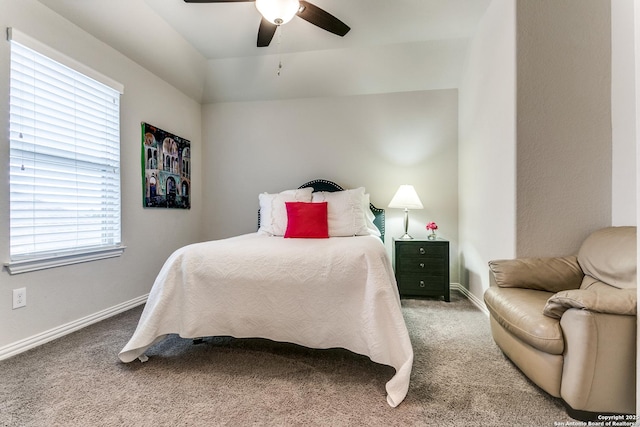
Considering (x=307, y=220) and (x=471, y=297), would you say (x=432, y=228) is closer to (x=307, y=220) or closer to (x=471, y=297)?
(x=471, y=297)

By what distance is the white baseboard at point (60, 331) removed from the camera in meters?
1.79

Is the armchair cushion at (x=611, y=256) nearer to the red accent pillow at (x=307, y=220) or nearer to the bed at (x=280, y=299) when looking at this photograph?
the bed at (x=280, y=299)

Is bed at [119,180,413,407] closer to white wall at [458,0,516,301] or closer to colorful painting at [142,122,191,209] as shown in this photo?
white wall at [458,0,516,301]

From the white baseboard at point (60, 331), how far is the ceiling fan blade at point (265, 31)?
2729 mm

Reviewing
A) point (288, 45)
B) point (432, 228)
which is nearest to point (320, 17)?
point (288, 45)

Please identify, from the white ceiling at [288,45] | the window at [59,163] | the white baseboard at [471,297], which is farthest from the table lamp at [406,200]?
the window at [59,163]

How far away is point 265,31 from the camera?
2.25 metres

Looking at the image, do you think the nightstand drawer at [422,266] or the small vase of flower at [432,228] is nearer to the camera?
the nightstand drawer at [422,266]

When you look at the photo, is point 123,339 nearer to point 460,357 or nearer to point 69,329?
point 69,329

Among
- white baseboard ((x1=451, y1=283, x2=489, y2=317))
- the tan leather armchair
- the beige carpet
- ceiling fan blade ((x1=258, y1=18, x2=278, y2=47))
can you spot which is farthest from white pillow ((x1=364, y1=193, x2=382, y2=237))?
ceiling fan blade ((x1=258, y1=18, x2=278, y2=47))

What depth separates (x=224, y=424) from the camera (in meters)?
1.21

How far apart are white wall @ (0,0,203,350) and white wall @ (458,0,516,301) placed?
335 cm

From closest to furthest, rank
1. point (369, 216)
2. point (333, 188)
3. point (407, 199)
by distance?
point (407, 199) → point (369, 216) → point (333, 188)

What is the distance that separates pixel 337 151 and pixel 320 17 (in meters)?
1.71
